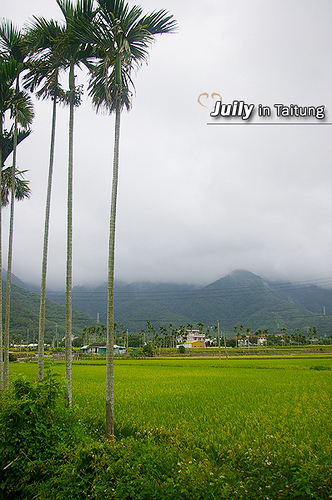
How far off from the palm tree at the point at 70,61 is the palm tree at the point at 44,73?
387mm

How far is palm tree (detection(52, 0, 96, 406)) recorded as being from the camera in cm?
933

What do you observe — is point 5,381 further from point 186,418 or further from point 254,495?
point 254,495

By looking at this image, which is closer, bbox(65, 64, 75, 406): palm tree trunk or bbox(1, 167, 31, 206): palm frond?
bbox(65, 64, 75, 406): palm tree trunk

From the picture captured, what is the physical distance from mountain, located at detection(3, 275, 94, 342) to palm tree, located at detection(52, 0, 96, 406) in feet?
289

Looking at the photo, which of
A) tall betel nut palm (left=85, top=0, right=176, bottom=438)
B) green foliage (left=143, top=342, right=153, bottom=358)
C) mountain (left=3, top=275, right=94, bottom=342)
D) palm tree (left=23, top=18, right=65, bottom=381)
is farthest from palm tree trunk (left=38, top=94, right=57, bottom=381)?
mountain (left=3, top=275, right=94, bottom=342)

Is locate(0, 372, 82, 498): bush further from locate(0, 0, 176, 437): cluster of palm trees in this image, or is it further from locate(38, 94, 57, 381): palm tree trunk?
locate(38, 94, 57, 381): palm tree trunk

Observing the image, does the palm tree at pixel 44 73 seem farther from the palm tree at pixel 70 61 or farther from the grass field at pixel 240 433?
the grass field at pixel 240 433

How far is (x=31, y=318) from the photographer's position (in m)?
113

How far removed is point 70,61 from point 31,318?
11361 cm

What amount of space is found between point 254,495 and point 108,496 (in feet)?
6.29

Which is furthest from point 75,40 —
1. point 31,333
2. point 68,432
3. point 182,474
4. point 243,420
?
point 31,333

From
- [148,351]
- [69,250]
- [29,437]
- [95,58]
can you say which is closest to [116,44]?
[95,58]

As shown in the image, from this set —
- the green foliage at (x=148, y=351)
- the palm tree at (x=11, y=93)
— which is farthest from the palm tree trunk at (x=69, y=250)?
the green foliage at (x=148, y=351)

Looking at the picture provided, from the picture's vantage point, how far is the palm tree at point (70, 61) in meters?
9.33
